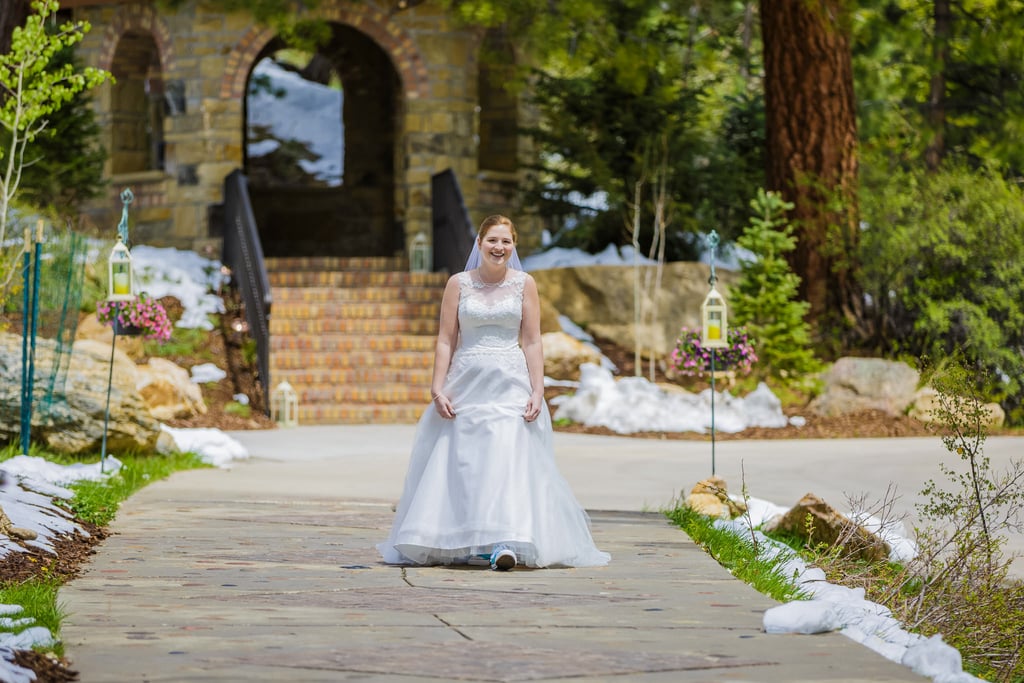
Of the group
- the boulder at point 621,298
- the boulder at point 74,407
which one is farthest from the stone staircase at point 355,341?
the boulder at point 74,407

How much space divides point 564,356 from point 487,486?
36.6ft

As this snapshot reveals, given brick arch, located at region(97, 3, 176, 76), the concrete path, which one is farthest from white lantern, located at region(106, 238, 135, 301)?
brick arch, located at region(97, 3, 176, 76)

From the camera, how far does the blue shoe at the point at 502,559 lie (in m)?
6.81

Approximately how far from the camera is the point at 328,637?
512cm

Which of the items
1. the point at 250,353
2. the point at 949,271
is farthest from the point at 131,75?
the point at 949,271

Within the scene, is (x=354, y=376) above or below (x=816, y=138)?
below

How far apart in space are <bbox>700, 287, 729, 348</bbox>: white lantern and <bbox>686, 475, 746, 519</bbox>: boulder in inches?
96.2

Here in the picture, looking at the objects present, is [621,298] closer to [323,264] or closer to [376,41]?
[323,264]

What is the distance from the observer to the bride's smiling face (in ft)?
24.1

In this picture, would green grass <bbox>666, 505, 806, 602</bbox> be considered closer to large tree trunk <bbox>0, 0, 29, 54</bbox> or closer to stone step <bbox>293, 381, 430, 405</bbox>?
large tree trunk <bbox>0, 0, 29, 54</bbox>

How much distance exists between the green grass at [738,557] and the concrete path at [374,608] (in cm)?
11

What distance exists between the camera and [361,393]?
16.7 m

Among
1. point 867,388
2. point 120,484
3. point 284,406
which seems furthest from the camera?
point 867,388

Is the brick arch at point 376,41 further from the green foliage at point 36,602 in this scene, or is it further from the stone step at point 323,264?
the green foliage at point 36,602
